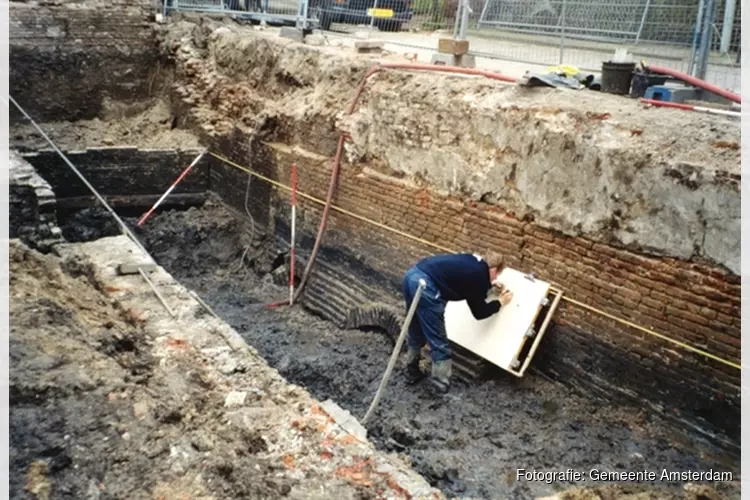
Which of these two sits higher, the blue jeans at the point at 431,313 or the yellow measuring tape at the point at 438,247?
the yellow measuring tape at the point at 438,247

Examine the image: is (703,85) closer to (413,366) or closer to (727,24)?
(727,24)

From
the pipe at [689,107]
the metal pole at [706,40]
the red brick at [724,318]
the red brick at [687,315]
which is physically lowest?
the red brick at [687,315]

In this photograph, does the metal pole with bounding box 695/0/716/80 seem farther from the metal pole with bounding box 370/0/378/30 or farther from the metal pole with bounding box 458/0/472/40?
the metal pole with bounding box 370/0/378/30

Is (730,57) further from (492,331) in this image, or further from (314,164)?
(314,164)

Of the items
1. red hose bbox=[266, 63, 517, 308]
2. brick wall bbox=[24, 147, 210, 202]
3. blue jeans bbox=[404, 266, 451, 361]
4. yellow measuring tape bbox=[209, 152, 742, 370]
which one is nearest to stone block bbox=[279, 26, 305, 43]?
yellow measuring tape bbox=[209, 152, 742, 370]

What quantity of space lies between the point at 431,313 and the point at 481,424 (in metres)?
1.05

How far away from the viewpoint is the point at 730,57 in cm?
762

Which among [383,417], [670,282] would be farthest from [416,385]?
[670,282]

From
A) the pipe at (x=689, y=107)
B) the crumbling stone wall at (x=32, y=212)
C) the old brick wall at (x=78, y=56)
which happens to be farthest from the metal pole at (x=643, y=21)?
the old brick wall at (x=78, y=56)

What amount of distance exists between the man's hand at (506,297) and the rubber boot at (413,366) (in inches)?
36.7

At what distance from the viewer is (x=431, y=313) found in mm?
6492

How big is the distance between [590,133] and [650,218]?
2.93 feet

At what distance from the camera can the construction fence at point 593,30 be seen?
7.52 m

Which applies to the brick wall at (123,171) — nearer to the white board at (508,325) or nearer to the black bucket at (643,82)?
the white board at (508,325)
